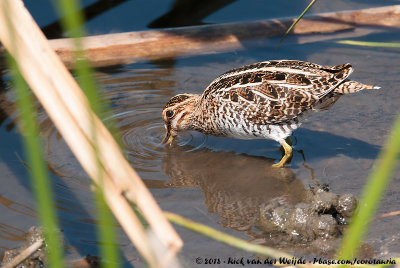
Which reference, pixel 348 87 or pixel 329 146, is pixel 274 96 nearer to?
pixel 348 87

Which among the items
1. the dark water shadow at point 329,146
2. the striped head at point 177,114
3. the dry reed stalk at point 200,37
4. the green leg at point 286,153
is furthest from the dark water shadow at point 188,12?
the green leg at point 286,153

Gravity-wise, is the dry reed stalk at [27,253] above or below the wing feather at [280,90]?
above

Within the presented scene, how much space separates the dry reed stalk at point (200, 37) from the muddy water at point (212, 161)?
0.61ft

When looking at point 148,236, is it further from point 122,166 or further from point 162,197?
point 162,197

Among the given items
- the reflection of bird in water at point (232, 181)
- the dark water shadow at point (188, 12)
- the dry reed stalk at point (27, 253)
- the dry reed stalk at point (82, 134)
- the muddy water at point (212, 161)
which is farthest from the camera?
the dark water shadow at point (188, 12)

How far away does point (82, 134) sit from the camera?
187 cm

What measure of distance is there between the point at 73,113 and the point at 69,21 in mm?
495

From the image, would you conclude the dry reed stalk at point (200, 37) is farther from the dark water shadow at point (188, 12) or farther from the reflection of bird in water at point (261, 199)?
the reflection of bird in water at point (261, 199)

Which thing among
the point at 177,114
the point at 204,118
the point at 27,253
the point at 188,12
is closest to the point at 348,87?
the point at 204,118

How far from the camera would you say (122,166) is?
179 cm

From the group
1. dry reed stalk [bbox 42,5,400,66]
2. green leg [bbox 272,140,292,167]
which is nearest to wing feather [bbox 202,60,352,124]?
green leg [bbox 272,140,292,167]

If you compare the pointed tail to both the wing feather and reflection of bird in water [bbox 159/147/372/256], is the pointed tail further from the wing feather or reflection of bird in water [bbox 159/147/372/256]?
reflection of bird in water [bbox 159/147/372/256]

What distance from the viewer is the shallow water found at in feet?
17.7

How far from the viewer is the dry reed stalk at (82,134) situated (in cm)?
177
